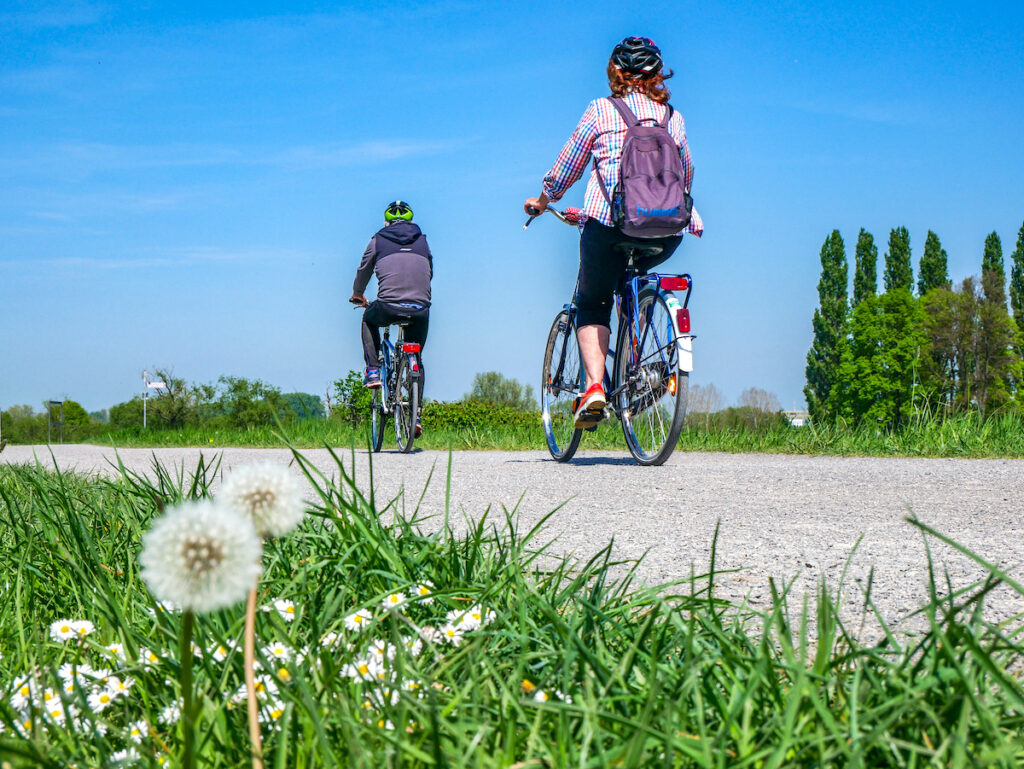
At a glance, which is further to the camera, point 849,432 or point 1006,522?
point 849,432

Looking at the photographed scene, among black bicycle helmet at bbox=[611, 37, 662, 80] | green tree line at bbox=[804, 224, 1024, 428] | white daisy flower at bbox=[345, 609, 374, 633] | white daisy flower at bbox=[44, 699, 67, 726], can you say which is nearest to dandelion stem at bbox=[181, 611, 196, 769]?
white daisy flower at bbox=[44, 699, 67, 726]

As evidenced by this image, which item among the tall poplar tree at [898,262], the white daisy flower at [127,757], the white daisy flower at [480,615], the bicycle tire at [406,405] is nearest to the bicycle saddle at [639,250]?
the bicycle tire at [406,405]

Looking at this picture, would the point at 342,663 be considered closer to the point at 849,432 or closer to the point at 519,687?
the point at 519,687

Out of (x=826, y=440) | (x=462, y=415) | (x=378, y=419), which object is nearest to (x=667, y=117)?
(x=826, y=440)

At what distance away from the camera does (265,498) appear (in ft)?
3.23

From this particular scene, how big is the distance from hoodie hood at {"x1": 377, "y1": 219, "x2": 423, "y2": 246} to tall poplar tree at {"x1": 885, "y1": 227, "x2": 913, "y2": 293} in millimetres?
62712

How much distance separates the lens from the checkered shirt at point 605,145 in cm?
587

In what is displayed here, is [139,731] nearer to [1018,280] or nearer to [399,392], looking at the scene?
[399,392]

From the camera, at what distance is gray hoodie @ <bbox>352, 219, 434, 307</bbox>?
10117mm

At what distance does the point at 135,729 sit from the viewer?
1.36m

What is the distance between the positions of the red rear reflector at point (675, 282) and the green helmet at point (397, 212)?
5447 mm

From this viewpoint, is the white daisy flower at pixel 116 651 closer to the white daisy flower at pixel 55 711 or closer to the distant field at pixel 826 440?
the white daisy flower at pixel 55 711

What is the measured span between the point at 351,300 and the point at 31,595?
9095 mm

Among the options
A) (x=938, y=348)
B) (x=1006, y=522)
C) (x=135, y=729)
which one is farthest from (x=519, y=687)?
(x=938, y=348)
